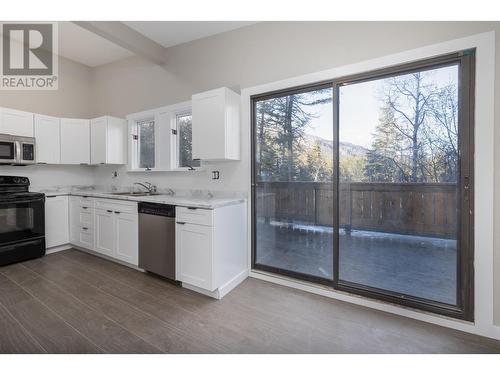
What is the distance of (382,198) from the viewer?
7.10 feet

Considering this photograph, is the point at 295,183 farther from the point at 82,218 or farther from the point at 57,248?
the point at 57,248

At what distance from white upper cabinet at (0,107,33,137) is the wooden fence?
3519 mm

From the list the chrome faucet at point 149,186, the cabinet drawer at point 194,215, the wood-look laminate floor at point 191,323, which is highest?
the chrome faucet at point 149,186

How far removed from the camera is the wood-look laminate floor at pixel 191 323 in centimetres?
160

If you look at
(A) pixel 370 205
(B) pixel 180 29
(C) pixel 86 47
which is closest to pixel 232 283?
(A) pixel 370 205

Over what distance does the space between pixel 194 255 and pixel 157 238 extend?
0.57 m

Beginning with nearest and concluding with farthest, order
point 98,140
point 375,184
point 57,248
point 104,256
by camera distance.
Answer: point 375,184, point 104,256, point 57,248, point 98,140

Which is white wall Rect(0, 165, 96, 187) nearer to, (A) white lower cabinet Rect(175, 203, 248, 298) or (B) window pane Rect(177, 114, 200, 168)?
(B) window pane Rect(177, 114, 200, 168)

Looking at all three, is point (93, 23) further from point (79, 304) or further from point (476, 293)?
point (476, 293)

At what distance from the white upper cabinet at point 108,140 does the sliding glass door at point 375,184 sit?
2485mm

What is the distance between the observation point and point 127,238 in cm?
288

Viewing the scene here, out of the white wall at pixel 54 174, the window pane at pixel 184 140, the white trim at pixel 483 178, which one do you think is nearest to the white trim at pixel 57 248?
the white wall at pixel 54 174

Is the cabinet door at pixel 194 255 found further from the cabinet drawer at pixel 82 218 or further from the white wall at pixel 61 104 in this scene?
the white wall at pixel 61 104
